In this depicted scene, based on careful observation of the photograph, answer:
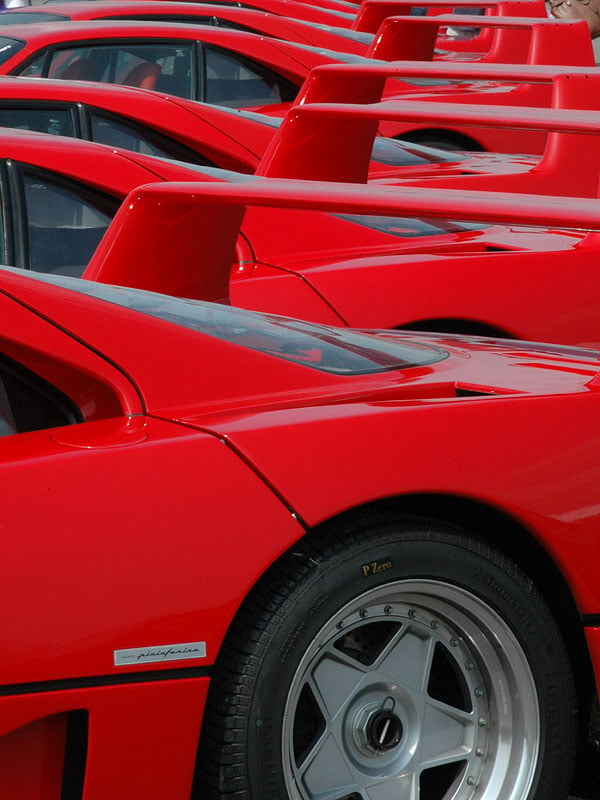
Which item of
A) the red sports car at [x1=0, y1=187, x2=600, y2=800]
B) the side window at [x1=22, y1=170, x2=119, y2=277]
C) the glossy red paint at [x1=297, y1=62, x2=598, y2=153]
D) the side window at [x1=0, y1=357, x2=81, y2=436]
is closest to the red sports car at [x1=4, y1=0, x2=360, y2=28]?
the glossy red paint at [x1=297, y1=62, x2=598, y2=153]

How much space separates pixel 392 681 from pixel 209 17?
6.64 metres

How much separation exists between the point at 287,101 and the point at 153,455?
17.4 ft

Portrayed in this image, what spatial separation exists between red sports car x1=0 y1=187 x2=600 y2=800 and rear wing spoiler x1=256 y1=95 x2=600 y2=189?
0.69m

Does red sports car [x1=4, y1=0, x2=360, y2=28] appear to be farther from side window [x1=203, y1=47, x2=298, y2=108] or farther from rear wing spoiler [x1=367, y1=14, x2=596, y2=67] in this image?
rear wing spoiler [x1=367, y1=14, x2=596, y2=67]

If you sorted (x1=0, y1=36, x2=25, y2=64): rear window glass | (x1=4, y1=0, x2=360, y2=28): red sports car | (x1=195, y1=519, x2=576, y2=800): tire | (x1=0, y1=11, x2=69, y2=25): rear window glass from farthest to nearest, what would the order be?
(x1=4, y1=0, x2=360, y2=28): red sports car → (x1=0, y1=11, x2=69, y2=25): rear window glass → (x1=0, y1=36, x2=25, y2=64): rear window glass → (x1=195, y1=519, x2=576, y2=800): tire

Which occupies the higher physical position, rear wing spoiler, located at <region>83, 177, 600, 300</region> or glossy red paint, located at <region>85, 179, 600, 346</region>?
glossy red paint, located at <region>85, 179, 600, 346</region>

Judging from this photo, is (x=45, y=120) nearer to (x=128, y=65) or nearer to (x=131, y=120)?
(x=131, y=120)

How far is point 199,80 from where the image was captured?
23.0 feet

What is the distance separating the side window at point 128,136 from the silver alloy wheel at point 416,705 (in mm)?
3053

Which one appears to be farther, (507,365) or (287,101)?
(287,101)

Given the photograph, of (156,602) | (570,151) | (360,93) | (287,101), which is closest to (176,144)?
(360,93)

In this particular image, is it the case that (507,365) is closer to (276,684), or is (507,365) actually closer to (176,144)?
(276,684)

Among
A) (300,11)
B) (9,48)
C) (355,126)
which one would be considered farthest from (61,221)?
(300,11)

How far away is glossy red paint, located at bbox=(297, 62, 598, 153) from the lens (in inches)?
163
